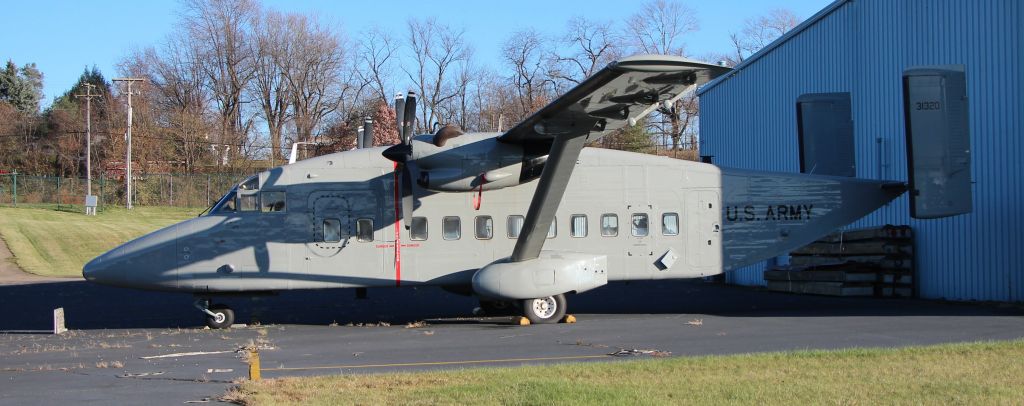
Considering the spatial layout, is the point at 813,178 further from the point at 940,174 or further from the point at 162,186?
the point at 162,186

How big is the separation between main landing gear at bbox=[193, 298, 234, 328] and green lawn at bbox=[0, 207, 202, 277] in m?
23.2

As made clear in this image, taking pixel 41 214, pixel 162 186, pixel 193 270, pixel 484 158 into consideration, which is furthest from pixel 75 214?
pixel 484 158

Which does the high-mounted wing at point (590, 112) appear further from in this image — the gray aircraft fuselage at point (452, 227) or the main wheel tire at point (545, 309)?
the gray aircraft fuselage at point (452, 227)

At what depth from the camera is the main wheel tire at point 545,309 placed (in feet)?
54.3

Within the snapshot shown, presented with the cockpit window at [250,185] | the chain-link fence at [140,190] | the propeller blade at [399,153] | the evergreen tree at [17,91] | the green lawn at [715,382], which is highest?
the evergreen tree at [17,91]

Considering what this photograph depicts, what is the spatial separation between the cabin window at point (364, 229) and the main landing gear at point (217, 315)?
2.87 meters

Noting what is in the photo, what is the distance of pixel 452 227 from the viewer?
1700 centimetres

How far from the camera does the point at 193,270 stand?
1661 centimetres

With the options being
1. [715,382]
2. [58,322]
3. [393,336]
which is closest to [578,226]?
[393,336]

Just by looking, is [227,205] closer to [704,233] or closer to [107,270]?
[107,270]

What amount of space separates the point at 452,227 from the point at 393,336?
2740 mm

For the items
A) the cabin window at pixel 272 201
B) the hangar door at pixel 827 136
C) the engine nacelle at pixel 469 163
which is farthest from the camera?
the hangar door at pixel 827 136

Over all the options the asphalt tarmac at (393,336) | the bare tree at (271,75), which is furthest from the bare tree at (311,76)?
the asphalt tarmac at (393,336)

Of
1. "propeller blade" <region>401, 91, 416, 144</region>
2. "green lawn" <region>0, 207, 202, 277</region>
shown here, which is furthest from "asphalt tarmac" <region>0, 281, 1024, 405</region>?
"green lawn" <region>0, 207, 202, 277</region>
